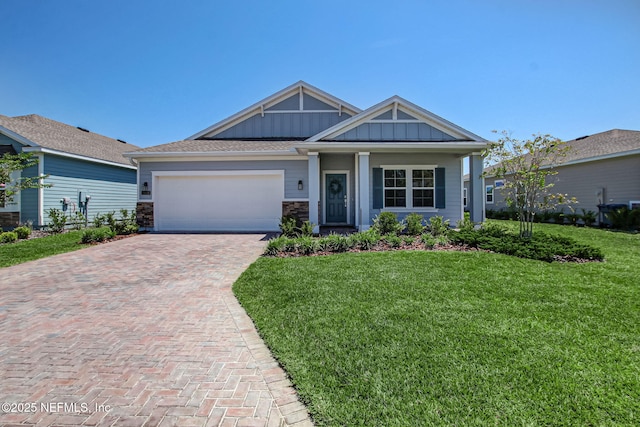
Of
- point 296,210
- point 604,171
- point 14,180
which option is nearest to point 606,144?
point 604,171

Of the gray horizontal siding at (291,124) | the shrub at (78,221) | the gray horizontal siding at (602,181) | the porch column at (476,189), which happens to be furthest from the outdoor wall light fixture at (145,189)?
the gray horizontal siding at (602,181)

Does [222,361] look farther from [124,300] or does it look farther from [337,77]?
[337,77]

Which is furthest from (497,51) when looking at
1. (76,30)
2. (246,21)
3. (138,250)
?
(76,30)

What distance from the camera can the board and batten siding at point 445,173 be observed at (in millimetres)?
11886

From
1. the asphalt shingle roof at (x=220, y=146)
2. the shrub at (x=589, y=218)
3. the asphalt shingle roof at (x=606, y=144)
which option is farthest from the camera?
the shrub at (x=589, y=218)

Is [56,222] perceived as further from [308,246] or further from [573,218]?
[573,218]

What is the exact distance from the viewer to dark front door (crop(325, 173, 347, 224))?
12.8 meters

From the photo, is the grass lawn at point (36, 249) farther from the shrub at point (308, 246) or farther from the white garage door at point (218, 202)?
the shrub at point (308, 246)

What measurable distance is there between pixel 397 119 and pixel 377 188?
2584 mm

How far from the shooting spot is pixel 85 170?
14.1 m

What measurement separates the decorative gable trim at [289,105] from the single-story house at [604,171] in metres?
7.71

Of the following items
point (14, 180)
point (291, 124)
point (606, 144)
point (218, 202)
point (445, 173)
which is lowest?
point (218, 202)

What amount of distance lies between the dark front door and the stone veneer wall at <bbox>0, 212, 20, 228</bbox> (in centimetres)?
1196

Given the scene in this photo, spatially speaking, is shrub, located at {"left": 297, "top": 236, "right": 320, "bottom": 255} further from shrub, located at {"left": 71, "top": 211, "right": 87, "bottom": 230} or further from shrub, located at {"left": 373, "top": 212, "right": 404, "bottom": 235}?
shrub, located at {"left": 71, "top": 211, "right": 87, "bottom": 230}
